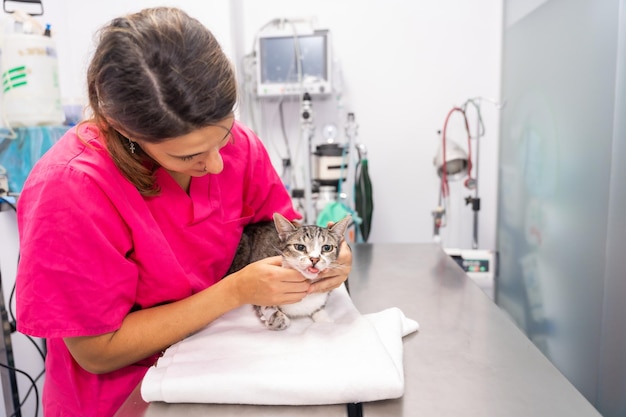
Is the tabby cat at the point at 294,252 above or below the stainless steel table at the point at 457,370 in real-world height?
above

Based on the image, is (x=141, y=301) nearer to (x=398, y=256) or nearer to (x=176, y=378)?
(x=176, y=378)

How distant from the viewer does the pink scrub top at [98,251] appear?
2.30ft

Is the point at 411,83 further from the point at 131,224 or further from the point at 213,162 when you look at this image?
the point at 131,224

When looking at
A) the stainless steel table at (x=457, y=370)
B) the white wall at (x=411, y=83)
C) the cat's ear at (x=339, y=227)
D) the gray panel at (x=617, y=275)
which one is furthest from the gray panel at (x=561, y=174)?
the cat's ear at (x=339, y=227)

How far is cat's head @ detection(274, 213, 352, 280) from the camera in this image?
914 mm

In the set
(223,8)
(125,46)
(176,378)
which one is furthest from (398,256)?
(223,8)

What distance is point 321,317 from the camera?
0.95 meters

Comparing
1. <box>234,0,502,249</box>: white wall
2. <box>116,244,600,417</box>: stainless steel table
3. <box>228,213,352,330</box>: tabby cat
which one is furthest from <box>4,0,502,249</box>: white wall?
<box>228,213,352,330</box>: tabby cat

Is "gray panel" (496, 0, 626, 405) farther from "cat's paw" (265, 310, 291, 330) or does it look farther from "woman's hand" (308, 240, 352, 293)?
"cat's paw" (265, 310, 291, 330)

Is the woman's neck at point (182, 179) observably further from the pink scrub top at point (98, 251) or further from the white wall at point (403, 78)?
the white wall at point (403, 78)

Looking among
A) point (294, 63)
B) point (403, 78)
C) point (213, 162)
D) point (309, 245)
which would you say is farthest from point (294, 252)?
point (403, 78)

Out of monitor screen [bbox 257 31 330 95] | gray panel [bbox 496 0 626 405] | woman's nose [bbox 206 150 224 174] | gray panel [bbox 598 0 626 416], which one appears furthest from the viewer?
monitor screen [bbox 257 31 330 95]

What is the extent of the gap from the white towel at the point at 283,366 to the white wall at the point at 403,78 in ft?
6.17

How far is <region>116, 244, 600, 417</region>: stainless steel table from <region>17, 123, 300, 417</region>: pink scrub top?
0.58 ft
